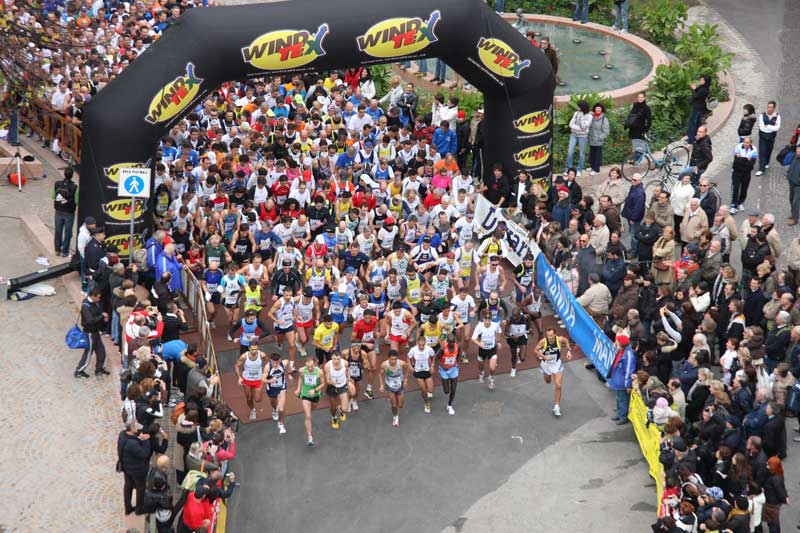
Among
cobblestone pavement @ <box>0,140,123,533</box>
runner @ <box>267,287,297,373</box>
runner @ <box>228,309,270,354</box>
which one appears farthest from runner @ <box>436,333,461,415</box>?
cobblestone pavement @ <box>0,140,123,533</box>

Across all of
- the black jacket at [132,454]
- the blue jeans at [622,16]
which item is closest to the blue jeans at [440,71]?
the blue jeans at [622,16]

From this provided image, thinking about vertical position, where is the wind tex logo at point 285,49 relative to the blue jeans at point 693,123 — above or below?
above

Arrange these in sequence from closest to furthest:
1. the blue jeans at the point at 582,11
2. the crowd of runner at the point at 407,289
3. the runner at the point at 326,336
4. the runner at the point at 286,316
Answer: the crowd of runner at the point at 407,289 < the runner at the point at 326,336 < the runner at the point at 286,316 < the blue jeans at the point at 582,11

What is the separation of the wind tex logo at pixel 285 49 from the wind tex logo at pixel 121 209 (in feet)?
10.4

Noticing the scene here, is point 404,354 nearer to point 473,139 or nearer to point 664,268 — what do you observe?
point 664,268

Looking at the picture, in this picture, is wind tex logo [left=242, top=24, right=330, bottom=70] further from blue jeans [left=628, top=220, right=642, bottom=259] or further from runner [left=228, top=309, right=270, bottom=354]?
blue jeans [left=628, top=220, right=642, bottom=259]

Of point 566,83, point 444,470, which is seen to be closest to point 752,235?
point 444,470

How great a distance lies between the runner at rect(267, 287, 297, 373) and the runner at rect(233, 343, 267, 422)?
3.10 ft

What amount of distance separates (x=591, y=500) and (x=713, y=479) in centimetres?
179

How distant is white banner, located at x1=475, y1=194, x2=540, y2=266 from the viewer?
21703 mm

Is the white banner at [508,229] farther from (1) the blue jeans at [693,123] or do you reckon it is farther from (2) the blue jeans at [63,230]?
(2) the blue jeans at [63,230]

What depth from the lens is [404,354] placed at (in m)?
20.2

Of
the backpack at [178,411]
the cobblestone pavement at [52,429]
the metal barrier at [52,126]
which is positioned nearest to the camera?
the cobblestone pavement at [52,429]

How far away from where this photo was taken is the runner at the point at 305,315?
19344mm
